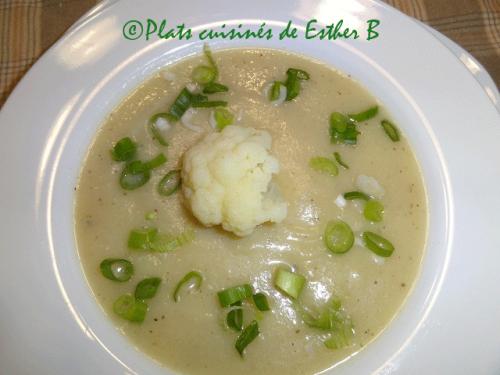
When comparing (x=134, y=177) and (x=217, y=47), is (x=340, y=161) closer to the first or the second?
(x=217, y=47)

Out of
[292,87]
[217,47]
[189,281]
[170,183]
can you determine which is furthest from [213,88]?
[189,281]

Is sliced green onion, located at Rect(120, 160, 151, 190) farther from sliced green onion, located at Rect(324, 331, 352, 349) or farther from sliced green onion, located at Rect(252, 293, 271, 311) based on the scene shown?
sliced green onion, located at Rect(324, 331, 352, 349)

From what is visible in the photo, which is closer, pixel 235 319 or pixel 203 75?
pixel 235 319

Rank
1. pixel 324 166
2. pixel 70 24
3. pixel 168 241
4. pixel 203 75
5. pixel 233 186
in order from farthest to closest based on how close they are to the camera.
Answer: pixel 70 24, pixel 203 75, pixel 324 166, pixel 168 241, pixel 233 186

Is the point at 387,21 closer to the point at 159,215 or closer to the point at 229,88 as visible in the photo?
the point at 229,88

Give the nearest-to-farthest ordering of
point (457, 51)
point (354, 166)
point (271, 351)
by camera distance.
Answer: point (271, 351)
point (354, 166)
point (457, 51)

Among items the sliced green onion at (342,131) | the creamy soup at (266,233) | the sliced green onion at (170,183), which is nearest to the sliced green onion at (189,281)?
the creamy soup at (266,233)

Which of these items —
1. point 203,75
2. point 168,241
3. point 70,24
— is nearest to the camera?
point 168,241

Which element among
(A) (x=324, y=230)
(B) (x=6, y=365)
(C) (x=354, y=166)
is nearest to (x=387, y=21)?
(C) (x=354, y=166)
